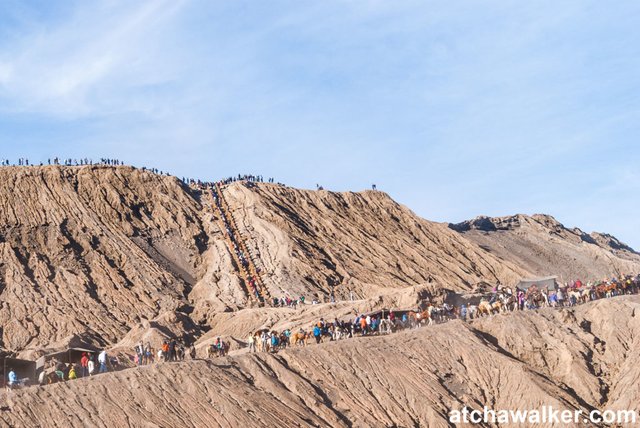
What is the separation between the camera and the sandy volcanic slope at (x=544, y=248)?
87438 millimetres

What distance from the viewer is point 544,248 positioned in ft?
303

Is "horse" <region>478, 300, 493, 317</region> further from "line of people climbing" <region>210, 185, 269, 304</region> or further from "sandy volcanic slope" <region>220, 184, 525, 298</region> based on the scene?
"line of people climbing" <region>210, 185, 269, 304</region>

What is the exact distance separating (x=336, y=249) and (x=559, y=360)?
97.5ft

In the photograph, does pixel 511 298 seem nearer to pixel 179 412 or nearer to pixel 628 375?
pixel 628 375

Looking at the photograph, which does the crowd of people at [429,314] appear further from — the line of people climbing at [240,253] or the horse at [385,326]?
the line of people climbing at [240,253]

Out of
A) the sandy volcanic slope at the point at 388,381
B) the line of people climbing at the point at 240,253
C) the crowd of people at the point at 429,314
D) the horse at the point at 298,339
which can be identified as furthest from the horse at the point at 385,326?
the line of people climbing at the point at 240,253

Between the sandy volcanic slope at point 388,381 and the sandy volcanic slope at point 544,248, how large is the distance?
115ft

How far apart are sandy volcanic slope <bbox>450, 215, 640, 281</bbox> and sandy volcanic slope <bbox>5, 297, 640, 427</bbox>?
115 feet

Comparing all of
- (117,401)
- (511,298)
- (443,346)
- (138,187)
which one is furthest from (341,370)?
(138,187)

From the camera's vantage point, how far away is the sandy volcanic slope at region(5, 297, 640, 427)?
35.4 meters

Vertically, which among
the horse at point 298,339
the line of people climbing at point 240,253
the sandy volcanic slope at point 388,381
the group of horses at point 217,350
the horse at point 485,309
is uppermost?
the line of people climbing at point 240,253

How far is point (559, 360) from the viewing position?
4628cm

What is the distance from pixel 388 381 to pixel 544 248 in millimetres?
52874

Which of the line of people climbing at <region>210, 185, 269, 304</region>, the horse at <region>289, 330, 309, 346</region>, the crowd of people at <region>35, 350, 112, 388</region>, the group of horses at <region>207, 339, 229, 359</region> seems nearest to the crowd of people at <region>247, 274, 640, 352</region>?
the horse at <region>289, 330, 309, 346</region>
